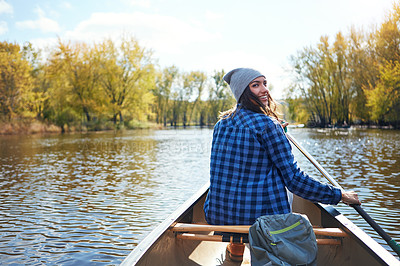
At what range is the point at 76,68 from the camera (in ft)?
110

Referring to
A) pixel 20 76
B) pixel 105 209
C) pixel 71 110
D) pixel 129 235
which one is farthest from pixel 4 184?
pixel 71 110

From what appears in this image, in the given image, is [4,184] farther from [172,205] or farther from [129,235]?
[129,235]

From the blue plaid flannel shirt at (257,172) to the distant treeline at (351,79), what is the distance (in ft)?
82.6

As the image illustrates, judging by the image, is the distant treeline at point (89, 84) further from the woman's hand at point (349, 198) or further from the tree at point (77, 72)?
the woman's hand at point (349, 198)

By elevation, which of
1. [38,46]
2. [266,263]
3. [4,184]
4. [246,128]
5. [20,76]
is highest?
[38,46]

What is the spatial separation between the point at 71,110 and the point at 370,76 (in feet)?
86.8

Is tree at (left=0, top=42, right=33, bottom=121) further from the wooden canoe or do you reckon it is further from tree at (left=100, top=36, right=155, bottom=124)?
the wooden canoe

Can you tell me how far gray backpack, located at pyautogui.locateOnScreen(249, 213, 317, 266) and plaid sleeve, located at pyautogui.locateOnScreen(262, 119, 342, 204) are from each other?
29cm

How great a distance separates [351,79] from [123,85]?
21578mm

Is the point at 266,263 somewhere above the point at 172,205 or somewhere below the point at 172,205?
above

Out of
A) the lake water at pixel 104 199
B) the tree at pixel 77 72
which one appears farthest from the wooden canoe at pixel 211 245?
the tree at pixel 77 72

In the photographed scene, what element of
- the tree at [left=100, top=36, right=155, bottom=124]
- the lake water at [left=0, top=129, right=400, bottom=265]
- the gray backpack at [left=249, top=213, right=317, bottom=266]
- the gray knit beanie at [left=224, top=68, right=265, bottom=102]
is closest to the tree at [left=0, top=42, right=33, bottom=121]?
the tree at [left=100, top=36, right=155, bottom=124]

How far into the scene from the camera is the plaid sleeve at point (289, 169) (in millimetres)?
2070

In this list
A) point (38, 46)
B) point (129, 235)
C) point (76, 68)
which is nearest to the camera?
point (129, 235)
